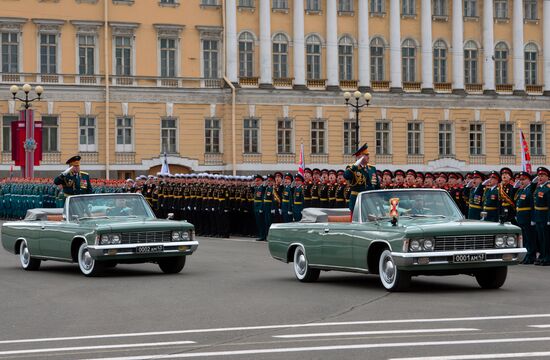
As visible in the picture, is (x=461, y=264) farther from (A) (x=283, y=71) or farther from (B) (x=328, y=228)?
(A) (x=283, y=71)

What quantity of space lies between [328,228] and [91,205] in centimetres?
549

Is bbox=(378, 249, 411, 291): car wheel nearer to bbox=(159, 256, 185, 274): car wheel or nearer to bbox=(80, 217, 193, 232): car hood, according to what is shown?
bbox=(80, 217, 193, 232): car hood

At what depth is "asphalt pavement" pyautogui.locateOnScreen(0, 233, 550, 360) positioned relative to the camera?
1265 centimetres

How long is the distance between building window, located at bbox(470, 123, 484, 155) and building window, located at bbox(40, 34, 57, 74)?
26029 millimetres

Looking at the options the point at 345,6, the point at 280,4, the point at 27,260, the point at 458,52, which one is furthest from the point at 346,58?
the point at 27,260

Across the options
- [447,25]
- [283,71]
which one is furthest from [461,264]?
[447,25]

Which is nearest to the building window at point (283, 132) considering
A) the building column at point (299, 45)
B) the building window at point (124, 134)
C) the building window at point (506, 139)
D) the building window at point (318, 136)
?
the building window at point (318, 136)

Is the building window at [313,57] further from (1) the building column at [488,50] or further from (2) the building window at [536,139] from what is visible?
(2) the building window at [536,139]

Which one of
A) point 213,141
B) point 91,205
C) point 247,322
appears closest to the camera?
point 247,322

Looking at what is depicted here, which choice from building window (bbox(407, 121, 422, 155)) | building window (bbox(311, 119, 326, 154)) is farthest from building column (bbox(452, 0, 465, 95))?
building window (bbox(311, 119, 326, 154))

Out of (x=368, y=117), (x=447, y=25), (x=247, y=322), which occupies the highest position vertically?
(x=447, y=25)

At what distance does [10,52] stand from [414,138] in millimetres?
24812

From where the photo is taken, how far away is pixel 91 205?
2400cm

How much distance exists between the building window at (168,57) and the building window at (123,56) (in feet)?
6.15
